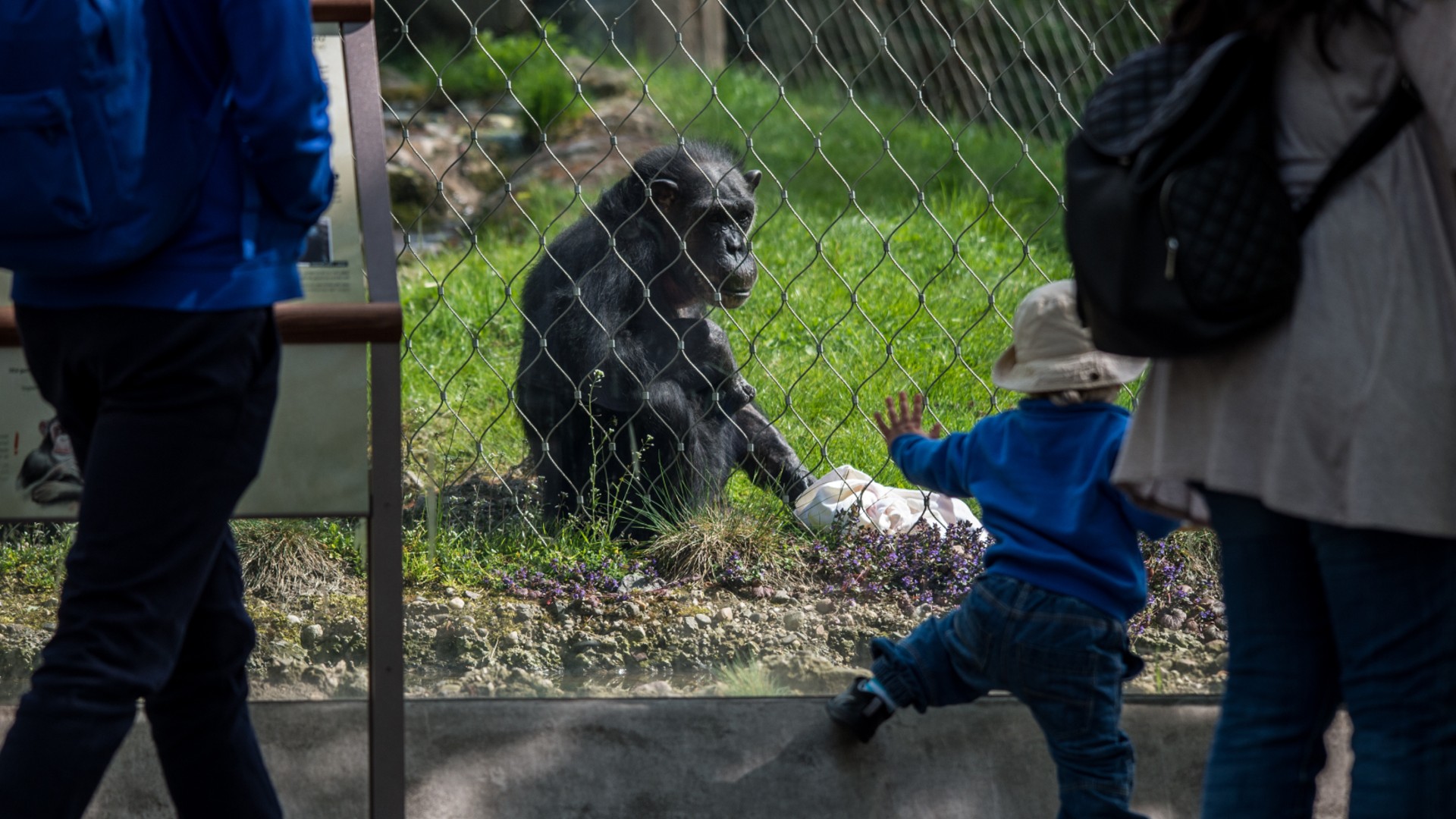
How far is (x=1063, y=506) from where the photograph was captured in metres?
1.72

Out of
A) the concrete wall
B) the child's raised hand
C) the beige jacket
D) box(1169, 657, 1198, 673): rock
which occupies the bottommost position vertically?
box(1169, 657, 1198, 673): rock

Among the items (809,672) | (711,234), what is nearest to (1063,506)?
(809,672)

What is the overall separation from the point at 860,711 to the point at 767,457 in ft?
4.64

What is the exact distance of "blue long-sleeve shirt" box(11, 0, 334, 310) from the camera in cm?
124

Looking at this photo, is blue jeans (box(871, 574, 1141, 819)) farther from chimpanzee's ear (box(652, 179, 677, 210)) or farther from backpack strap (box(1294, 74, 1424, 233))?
chimpanzee's ear (box(652, 179, 677, 210))

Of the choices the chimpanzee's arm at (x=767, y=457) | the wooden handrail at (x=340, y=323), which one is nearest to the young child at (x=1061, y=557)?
the wooden handrail at (x=340, y=323)

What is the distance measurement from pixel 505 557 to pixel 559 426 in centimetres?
40

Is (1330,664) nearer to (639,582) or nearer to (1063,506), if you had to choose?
(1063,506)

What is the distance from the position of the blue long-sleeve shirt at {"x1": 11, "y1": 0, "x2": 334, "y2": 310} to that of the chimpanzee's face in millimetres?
1961

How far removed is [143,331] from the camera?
1.27 m

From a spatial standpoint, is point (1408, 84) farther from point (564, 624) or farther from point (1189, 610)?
point (564, 624)

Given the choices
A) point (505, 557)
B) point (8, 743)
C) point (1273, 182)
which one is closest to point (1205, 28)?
point (1273, 182)

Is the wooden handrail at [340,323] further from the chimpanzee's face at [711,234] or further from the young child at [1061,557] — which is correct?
the chimpanzee's face at [711,234]

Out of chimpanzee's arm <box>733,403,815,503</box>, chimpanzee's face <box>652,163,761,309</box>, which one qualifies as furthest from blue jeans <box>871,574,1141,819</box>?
chimpanzee's face <box>652,163,761,309</box>
